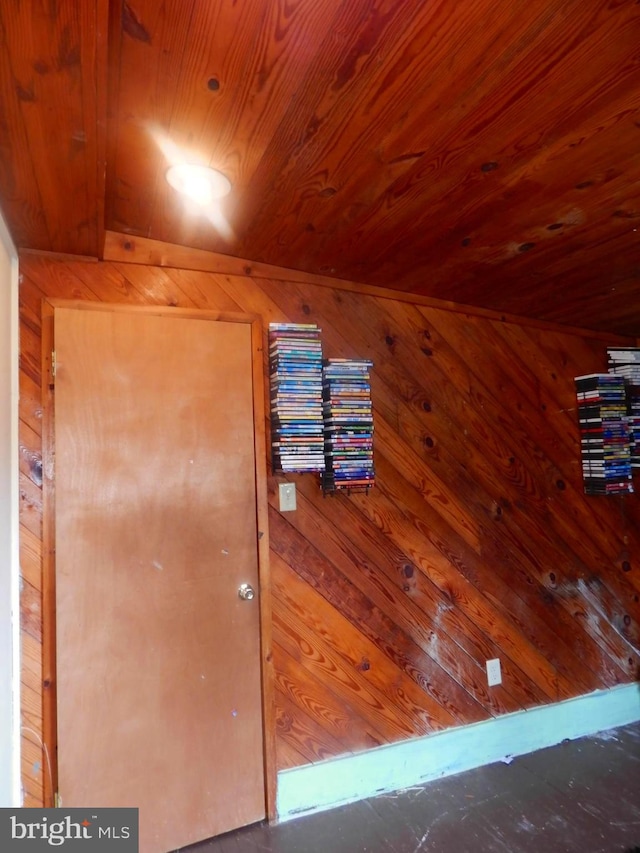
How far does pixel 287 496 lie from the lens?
2.07 metres

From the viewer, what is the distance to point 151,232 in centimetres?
186

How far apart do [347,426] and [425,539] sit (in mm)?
721

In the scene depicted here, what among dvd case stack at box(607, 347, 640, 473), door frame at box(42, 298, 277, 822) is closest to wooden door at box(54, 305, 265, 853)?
door frame at box(42, 298, 277, 822)

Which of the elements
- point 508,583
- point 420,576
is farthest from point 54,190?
point 508,583

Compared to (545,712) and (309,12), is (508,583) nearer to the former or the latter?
(545,712)

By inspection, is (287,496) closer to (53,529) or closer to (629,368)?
(53,529)

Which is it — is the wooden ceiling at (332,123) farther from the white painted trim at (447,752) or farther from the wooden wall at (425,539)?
the white painted trim at (447,752)

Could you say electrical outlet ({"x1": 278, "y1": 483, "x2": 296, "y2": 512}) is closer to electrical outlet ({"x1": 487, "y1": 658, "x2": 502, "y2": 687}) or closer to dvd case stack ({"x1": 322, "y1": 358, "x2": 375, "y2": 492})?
dvd case stack ({"x1": 322, "y1": 358, "x2": 375, "y2": 492})

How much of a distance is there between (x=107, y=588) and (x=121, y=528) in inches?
8.6

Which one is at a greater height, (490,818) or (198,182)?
(198,182)

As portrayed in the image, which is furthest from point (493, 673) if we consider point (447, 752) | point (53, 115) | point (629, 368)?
point (53, 115)

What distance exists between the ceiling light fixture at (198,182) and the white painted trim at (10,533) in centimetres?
56

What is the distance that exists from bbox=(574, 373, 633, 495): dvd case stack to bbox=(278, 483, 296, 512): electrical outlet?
1.87 m

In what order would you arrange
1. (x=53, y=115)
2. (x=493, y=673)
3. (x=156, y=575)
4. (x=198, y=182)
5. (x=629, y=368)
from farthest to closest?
1. (x=629, y=368)
2. (x=493, y=673)
3. (x=156, y=575)
4. (x=198, y=182)
5. (x=53, y=115)
